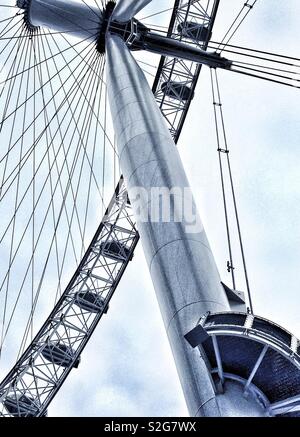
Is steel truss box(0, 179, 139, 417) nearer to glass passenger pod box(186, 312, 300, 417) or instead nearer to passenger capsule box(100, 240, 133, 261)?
passenger capsule box(100, 240, 133, 261)

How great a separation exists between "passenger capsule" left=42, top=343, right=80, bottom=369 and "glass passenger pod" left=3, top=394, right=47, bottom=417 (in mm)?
2155

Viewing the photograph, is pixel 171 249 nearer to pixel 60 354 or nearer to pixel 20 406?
pixel 60 354

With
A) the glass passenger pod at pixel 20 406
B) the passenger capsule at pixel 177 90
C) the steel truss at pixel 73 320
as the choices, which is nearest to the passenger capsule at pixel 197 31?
the passenger capsule at pixel 177 90

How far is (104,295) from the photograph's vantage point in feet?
100

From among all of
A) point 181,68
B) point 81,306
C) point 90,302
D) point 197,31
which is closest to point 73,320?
point 81,306

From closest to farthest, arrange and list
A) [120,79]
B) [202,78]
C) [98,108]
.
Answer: [120,79], [98,108], [202,78]

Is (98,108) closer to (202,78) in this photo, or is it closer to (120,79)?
(120,79)

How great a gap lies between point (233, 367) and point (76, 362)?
20.8 meters

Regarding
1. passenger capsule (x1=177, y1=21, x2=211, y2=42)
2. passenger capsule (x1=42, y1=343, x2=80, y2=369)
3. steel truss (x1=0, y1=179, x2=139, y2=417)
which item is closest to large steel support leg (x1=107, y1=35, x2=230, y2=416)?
passenger capsule (x1=177, y1=21, x2=211, y2=42)

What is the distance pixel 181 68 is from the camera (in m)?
28.5

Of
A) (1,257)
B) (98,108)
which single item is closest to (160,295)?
(98,108)

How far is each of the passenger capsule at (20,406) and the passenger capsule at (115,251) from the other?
7937mm

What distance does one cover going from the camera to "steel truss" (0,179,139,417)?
29.4m

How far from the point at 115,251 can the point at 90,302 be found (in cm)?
282
